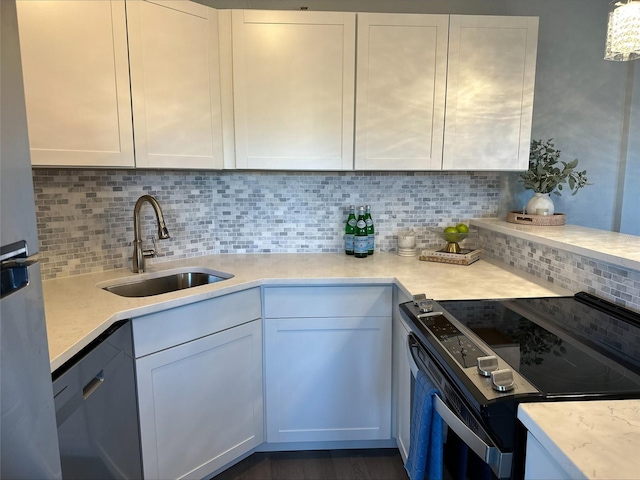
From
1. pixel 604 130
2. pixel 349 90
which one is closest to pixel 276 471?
pixel 349 90

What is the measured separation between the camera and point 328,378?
6.17 ft

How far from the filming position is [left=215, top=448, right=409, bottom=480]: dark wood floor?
183 cm

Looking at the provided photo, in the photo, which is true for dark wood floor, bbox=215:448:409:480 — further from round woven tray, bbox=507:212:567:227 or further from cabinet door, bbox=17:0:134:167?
cabinet door, bbox=17:0:134:167

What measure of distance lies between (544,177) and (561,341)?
47.4 inches

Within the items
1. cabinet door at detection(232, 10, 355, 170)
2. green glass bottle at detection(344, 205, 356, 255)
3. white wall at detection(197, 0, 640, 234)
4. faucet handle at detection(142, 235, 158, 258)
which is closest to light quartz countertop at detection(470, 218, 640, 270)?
white wall at detection(197, 0, 640, 234)

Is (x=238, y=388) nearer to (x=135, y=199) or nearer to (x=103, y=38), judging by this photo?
(x=135, y=199)

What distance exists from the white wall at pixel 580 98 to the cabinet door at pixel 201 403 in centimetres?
171

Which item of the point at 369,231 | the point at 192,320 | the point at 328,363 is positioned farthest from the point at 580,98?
the point at 192,320

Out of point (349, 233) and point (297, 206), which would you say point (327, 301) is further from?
point (297, 206)

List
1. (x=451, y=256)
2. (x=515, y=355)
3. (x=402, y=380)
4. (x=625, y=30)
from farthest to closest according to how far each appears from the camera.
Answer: (x=451, y=256)
(x=402, y=380)
(x=625, y=30)
(x=515, y=355)

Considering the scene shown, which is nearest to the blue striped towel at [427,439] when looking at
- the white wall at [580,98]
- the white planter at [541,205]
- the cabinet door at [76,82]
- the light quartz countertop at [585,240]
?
the light quartz countertop at [585,240]

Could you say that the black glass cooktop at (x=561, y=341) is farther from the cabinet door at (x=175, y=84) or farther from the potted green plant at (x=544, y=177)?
the cabinet door at (x=175, y=84)

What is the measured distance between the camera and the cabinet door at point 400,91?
1.92 metres

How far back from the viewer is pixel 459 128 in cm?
201
